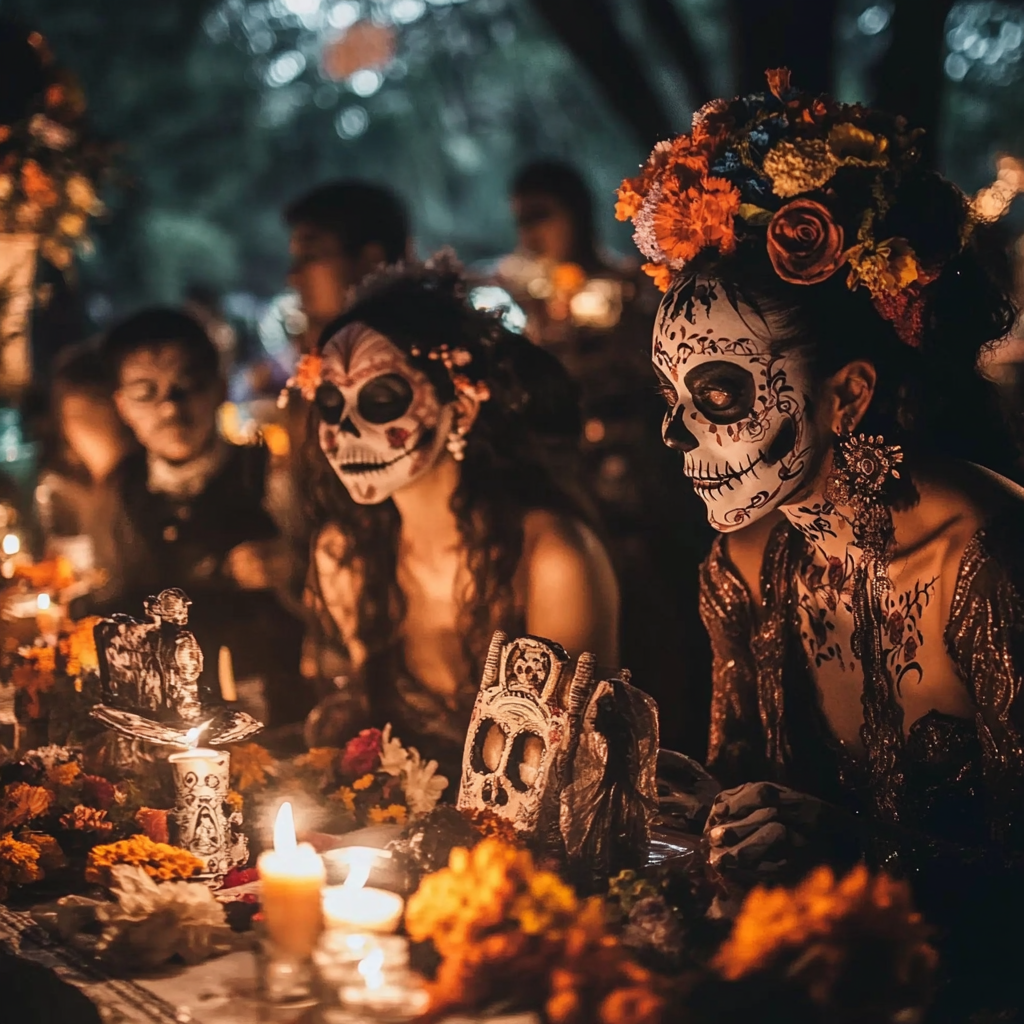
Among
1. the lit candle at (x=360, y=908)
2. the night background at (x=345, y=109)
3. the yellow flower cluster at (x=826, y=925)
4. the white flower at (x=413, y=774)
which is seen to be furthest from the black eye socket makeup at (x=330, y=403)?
the night background at (x=345, y=109)

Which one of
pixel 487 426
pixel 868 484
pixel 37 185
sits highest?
pixel 37 185

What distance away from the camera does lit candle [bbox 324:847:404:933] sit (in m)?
2.54

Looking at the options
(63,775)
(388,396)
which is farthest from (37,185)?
(63,775)

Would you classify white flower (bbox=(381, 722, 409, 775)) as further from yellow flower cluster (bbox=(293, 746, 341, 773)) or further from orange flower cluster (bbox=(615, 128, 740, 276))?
orange flower cluster (bbox=(615, 128, 740, 276))

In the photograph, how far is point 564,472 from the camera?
4.04 meters

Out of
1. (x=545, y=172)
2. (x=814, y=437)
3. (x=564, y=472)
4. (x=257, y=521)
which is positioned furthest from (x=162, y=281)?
(x=814, y=437)

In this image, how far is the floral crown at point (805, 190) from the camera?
2873 millimetres

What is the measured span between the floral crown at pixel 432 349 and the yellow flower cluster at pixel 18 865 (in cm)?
137

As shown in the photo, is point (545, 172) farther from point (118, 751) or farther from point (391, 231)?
point (118, 751)

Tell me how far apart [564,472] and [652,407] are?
2977 mm

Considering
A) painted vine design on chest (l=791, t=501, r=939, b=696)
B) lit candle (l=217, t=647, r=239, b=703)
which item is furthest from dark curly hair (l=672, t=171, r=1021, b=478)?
lit candle (l=217, t=647, r=239, b=703)

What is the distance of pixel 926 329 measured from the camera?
2.92m

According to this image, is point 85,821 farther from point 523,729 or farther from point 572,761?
point 572,761

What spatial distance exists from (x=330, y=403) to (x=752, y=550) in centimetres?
119
